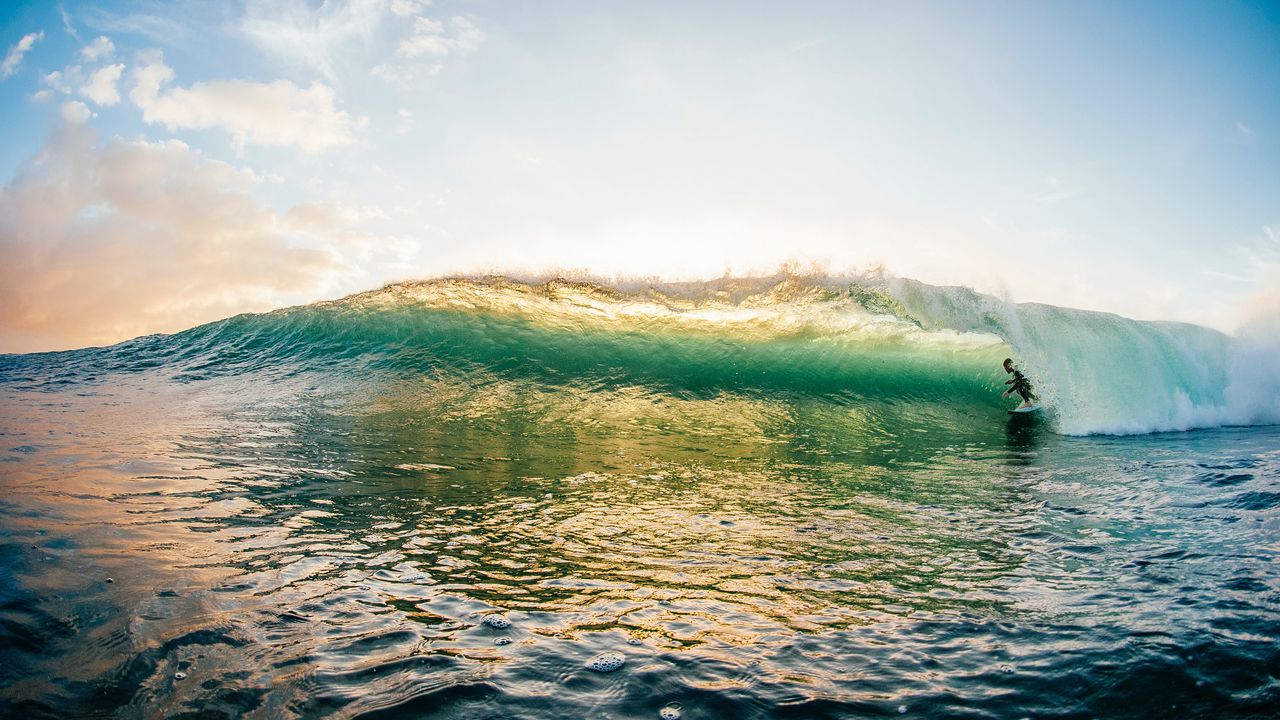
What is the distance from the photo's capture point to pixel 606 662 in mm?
2168

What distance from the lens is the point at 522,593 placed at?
2859mm

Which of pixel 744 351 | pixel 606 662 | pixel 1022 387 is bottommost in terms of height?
pixel 606 662

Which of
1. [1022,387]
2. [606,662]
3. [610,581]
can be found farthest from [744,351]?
[606,662]

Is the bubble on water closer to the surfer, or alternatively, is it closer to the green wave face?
the green wave face

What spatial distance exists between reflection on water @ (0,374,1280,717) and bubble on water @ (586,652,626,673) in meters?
0.07

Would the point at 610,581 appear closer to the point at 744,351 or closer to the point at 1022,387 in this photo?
the point at 744,351

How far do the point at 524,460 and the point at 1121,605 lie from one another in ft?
15.3

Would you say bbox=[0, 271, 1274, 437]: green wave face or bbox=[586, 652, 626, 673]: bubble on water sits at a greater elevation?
bbox=[0, 271, 1274, 437]: green wave face

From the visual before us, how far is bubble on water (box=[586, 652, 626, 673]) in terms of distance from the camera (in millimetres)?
2127

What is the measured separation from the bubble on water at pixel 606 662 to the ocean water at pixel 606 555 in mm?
22

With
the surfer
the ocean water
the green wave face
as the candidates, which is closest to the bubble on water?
the ocean water

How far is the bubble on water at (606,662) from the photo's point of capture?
6.98ft

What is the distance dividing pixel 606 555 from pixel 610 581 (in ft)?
1.40

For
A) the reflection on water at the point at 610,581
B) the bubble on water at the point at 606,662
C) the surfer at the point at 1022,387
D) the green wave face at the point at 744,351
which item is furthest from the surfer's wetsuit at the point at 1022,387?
the bubble on water at the point at 606,662
